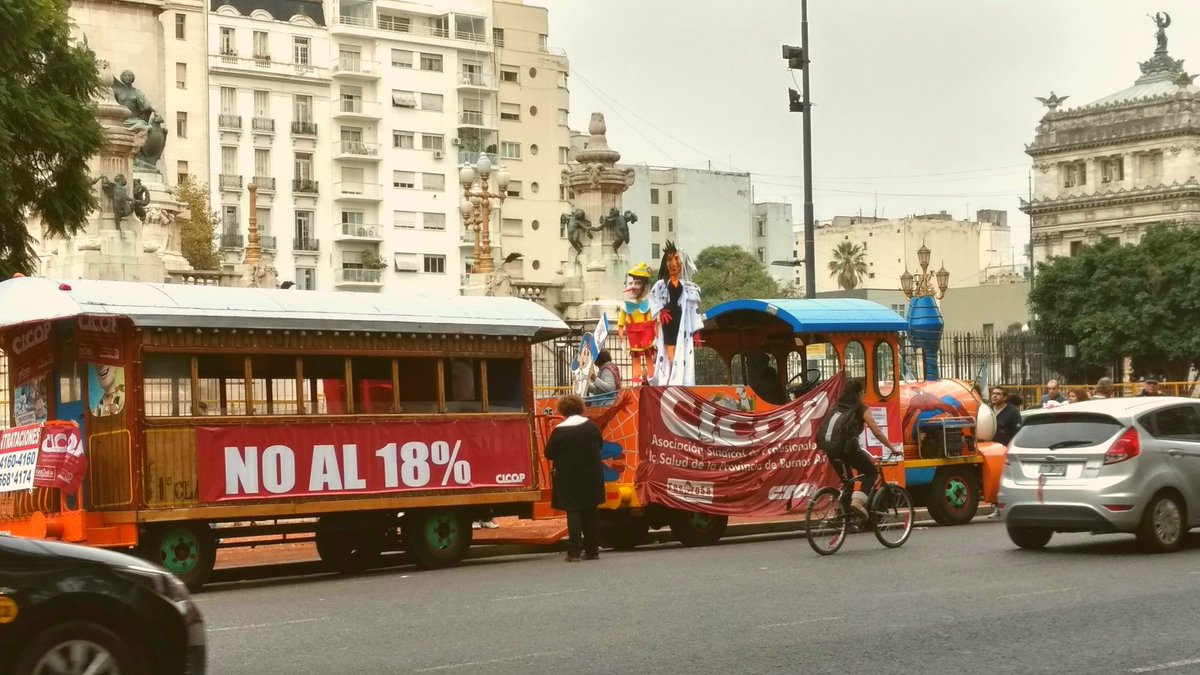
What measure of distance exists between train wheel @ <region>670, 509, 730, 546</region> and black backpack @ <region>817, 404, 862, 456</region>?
107 inches

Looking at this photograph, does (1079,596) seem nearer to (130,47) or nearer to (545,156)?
(130,47)

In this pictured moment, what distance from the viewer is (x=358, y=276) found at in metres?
92.8

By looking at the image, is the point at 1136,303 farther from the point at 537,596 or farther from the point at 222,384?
the point at 537,596

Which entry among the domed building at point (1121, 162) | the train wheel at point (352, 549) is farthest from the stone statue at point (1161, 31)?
the train wheel at point (352, 549)

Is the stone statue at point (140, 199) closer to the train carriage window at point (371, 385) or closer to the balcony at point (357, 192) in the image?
the train carriage window at point (371, 385)

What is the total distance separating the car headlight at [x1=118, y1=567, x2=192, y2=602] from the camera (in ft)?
26.3

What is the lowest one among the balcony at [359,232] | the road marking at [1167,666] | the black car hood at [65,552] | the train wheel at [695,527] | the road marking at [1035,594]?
the train wheel at [695,527]

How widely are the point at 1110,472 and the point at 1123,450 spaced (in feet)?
0.81

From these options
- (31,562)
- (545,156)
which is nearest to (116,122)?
(31,562)

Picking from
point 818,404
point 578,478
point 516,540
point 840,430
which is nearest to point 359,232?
point 818,404

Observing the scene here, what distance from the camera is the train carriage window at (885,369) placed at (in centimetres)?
2117

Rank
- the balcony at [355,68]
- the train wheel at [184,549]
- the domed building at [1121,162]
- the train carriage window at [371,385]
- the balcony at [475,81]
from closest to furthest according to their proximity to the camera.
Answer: the train wheel at [184,549], the train carriage window at [371,385], the balcony at [355,68], the balcony at [475,81], the domed building at [1121,162]

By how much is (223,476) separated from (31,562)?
28.4 ft

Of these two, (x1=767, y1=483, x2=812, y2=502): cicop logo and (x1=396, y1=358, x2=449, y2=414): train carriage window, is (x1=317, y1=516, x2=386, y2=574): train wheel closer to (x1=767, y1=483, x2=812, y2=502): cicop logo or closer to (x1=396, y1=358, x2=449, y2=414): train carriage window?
(x1=396, y1=358, x2=449, y2=414): train carriage window
